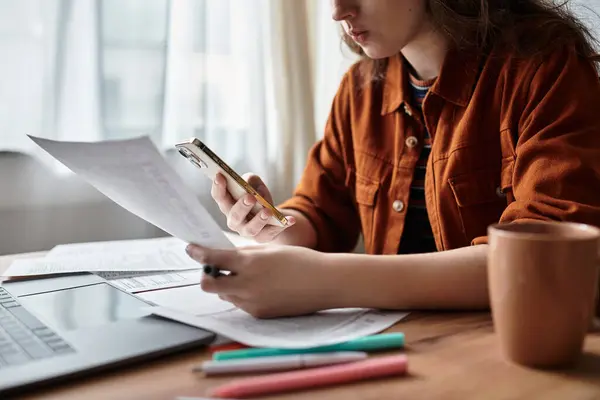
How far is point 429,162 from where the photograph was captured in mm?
956

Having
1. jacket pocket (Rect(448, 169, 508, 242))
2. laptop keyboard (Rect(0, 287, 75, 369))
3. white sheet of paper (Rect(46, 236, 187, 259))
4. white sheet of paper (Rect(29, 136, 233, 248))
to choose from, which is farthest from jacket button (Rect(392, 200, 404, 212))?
laptop keyboard (Rect(0, 287, 75, 369))

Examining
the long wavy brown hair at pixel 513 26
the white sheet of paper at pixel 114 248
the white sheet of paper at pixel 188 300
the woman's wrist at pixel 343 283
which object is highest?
the long wavy brown hair at pixel 513 26

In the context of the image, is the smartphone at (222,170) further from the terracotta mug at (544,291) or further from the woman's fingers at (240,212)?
the terracotta mug at (544,291)

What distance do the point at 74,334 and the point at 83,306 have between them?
0.11 m

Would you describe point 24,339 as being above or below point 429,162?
below

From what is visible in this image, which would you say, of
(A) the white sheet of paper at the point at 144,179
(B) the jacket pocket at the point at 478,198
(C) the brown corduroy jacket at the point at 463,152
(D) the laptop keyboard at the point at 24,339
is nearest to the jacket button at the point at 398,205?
(C) the brown corduroy jacket at the point at 463,152

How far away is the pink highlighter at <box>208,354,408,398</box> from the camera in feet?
1.43

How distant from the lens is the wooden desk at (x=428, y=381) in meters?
0.44

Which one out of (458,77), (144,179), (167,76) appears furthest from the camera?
(167,76)

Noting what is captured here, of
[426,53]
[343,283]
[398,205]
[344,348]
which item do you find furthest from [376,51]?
[344,348]

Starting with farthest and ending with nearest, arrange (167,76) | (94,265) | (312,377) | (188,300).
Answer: (167,76) → (94,265) → (188,300) → (312,377)

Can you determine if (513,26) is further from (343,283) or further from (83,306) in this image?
(83,306)

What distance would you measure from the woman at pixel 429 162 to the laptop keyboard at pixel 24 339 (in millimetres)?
144

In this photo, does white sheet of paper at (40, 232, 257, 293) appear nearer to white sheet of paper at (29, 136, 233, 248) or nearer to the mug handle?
white sheet of paper at (29, 136, 233, 248)
